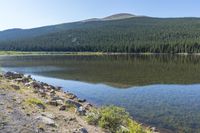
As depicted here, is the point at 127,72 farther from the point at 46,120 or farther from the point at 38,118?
the point at 46,120

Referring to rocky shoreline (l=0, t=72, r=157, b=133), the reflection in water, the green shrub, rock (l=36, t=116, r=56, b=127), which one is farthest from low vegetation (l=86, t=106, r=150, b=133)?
the reflection in water

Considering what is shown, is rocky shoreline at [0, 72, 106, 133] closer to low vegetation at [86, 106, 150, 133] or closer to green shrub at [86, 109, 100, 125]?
green shrub at [86, 109, 100, 125]

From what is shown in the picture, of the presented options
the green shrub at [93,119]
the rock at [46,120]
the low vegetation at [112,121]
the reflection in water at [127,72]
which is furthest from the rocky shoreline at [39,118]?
the reflection in water at [127,72]

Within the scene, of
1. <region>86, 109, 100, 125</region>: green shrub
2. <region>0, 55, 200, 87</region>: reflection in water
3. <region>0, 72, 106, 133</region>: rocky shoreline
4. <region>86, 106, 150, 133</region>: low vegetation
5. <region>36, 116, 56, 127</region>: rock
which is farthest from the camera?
<region>0, 55, 200, 87</region>: reflection in water

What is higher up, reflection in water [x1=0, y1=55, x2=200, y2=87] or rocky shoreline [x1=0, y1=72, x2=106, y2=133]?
rocky shoreline [x1=0, y1=72, x2=106, y2=133]

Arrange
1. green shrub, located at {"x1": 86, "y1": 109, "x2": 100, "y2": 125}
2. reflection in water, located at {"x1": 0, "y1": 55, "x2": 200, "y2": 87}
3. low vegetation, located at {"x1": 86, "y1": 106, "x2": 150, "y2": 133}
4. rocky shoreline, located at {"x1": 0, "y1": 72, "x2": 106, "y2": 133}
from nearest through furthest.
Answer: rocky shoreline, located at {"x1": 0, "y1": 72, "x2": 106, "y2": 133}, low vegetation, located at {"x1": 86, "y1": 106, "x2": 150, "y2": 133}, green shrub, located at {"x1": 86, "y1": 109, "x2": 100, "y2": 125}, reflection in water, located at {"x1": 0, "y1": 55, "x2": 200, "y2": 87}

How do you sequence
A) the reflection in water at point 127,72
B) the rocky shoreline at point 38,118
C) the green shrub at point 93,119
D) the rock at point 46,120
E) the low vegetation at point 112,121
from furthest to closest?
1. the reflection in water at point 127,72
2. the green shrub at point 93,119
3. the low vegetation at point 112,121
4. the rock at point 46,120
5. the rocky shoreline at point 38,118

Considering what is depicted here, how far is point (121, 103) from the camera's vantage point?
33750mm

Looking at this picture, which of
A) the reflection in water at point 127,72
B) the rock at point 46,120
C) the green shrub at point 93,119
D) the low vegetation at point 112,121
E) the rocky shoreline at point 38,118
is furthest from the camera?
the reflection in water at point 127,72

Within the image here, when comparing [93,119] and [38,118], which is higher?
[38,118]

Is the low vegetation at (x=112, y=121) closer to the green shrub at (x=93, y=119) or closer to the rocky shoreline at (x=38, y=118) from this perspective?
the green shrub at (x=93, y=119)

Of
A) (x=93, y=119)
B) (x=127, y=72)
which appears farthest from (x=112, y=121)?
(x=127, y=72)

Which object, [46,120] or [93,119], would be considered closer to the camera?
[46,120]

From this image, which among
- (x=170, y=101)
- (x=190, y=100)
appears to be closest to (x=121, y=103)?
(x=170, y=101)
